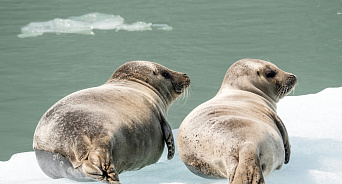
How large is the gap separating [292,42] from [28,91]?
530cm

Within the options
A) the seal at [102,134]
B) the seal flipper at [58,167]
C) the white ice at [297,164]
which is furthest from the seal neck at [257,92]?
the seal flipper at [58,167]

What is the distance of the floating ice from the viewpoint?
1209cm

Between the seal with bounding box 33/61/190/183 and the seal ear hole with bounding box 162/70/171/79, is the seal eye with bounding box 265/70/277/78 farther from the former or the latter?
the seal with bounding box 33/61/190/183

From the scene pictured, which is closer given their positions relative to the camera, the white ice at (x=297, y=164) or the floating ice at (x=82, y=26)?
the white ice at (x=297, y=164)

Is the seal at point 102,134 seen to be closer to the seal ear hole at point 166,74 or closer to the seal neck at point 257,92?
the seal ear hole at point 166,74

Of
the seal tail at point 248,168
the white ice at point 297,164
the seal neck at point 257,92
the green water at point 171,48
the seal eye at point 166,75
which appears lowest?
the green water at point 171,48

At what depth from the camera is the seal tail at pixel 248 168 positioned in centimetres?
330

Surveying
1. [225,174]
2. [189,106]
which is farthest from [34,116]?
[225,174]

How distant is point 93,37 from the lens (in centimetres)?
1170

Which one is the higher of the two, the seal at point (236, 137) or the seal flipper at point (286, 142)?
the seal at point (236, 137)

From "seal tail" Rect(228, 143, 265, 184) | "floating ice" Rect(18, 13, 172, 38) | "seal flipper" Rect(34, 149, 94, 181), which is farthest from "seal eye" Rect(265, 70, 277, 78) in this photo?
"floating ice" Rect(18, 13, 172, 38)

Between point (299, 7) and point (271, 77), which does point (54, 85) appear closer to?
point (271, 77)

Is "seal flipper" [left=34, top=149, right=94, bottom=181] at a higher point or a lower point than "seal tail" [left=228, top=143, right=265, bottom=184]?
lower

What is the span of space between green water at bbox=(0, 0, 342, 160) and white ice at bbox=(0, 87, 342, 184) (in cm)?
111
